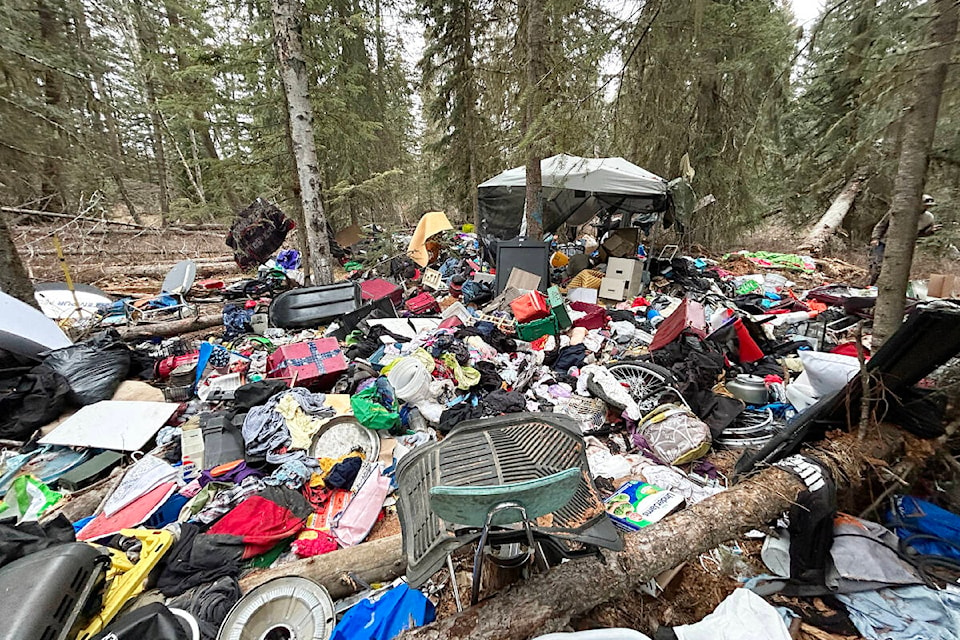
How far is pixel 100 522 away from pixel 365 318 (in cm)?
346

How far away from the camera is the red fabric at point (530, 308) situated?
5.23m

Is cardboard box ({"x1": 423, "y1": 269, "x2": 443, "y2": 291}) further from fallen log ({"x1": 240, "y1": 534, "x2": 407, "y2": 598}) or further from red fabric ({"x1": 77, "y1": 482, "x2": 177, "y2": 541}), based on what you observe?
fallen log ({"x1": 240, "y1": 534, "x2": 407, "y2": 598})

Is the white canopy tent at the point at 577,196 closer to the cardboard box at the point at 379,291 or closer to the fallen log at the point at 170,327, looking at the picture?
the cardboard box at the point at 379,291

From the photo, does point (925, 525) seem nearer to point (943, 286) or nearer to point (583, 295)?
point (583, 295)

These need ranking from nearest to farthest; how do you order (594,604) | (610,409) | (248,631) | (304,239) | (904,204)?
(594,604), (248,631), (904,204), (610,409), (304,239)

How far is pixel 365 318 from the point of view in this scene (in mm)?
5508

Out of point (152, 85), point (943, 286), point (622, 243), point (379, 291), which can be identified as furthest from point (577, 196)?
point (152, 85)

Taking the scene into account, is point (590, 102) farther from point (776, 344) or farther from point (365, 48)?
point (365, 48)

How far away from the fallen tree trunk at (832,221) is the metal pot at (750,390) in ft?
29.8

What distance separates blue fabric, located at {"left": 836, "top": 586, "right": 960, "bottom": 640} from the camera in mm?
1499

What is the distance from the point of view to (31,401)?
3.24m

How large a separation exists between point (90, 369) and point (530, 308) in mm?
4772

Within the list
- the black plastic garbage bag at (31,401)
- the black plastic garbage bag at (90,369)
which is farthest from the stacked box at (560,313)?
the black plastic garbage bag at (31,401)

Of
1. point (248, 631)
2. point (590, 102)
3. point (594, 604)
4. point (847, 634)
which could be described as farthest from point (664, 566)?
point (590, 102)
